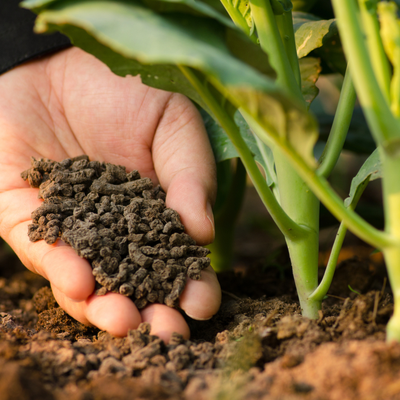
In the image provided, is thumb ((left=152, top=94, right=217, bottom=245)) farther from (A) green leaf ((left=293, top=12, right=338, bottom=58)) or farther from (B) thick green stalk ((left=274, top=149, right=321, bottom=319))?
(A) green leaf ((left=293, top=12, right=338, bottom=58))

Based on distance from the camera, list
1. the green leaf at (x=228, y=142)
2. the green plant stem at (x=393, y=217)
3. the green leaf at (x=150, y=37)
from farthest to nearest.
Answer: the green leaf at (x=228, y=142)
the green plant stem at (x=393, y=217)
the green leaf at (x=150, y=37)

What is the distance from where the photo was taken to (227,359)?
0.71 meters

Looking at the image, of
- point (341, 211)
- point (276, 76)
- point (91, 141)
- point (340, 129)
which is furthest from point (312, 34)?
point (91, 141)

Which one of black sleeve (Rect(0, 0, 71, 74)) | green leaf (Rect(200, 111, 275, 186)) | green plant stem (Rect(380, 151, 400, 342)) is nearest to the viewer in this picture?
green plant stem (Rect(380, 151, 400, 342))

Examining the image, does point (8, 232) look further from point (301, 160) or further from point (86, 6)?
point (301, 160)

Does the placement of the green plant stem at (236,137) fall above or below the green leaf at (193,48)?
below

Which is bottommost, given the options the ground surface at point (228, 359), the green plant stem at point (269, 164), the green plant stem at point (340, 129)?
the ground surface at point (228, 359)

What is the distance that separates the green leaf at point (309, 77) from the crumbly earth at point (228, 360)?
57 cm

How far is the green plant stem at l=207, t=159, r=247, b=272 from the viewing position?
167cm

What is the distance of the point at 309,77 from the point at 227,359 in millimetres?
828

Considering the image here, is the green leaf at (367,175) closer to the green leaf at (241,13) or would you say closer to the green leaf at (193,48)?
the green leaf at (193,48)

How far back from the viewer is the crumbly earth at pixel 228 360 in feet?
1.80

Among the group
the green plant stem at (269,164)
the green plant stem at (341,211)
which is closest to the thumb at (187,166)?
the green plant stem at (269,164)

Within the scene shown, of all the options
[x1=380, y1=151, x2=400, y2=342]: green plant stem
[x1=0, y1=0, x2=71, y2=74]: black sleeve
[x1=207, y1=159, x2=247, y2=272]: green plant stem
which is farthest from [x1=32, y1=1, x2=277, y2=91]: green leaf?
[x1=207, y1=159, x2=247, y2=272]: green plant stem
